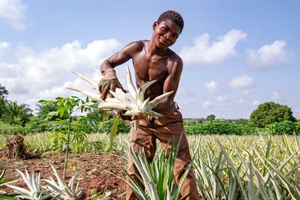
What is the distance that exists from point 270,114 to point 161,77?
2823cm

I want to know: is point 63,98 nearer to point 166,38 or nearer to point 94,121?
point 94,121

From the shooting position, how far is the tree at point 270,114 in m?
28.1

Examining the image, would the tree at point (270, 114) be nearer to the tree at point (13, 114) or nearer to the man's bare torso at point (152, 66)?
the tree at point (13, 114)

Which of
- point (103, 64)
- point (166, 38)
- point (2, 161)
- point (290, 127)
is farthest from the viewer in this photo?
point (290, 127)

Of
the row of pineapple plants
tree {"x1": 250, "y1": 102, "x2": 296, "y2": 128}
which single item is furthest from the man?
tree {"x1": 250, "y1": 102, "x2": 296, "y2": 128}

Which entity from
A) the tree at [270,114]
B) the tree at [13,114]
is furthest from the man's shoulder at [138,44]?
the tree at [270,114]

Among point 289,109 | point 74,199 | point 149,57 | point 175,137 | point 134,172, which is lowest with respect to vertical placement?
point 74,199

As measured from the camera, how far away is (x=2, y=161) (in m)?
5.09

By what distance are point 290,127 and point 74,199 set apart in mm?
16057

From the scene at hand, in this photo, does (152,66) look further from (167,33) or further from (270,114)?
(270,114)

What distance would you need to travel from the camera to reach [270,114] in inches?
1131

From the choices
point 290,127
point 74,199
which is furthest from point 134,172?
point 290,127

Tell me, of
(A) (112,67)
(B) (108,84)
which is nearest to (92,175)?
(A) (112,67)

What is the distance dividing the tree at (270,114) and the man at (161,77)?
26951mm
